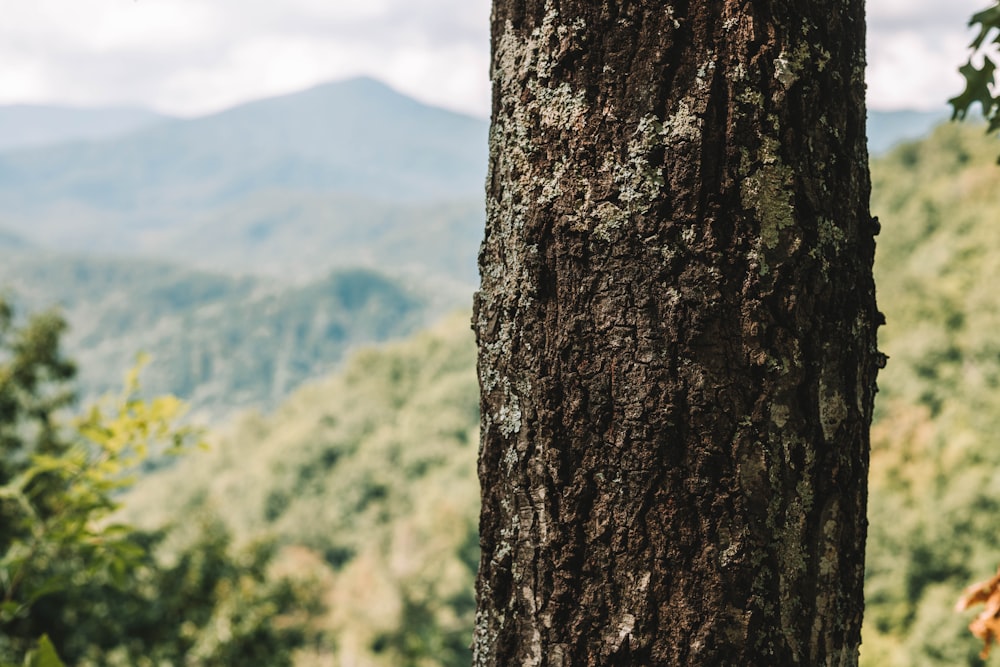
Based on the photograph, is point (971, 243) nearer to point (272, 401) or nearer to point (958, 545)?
point (958, 545)

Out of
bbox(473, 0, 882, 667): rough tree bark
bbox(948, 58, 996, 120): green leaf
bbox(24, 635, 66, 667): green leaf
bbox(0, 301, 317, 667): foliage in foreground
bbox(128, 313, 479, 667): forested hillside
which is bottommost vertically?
bbox(128, 313, 479, 667): forested hillside

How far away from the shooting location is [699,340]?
39.3 inches

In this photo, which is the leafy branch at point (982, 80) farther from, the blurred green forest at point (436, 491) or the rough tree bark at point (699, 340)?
the blurred green forest at point (436, 491)

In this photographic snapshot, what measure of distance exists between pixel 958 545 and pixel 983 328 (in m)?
10.4

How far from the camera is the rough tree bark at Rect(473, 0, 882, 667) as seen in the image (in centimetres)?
99

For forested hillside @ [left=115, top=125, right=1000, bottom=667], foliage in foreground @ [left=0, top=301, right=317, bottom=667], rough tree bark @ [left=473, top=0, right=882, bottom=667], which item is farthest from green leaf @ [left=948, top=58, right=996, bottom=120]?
forested hillside @ [left=115, top=125, right=1000, bottom=667]

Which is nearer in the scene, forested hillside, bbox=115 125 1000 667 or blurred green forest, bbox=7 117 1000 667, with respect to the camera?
blurred green forest, bbox=7 117 1000 667

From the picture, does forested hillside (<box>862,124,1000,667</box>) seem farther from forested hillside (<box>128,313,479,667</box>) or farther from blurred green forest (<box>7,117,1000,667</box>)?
forested hillside (<box>128,313,479,667</box>)

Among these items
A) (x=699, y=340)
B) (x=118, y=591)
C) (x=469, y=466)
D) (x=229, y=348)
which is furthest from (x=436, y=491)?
(x=229, y=348)

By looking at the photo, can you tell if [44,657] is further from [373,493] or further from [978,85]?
[373,493]

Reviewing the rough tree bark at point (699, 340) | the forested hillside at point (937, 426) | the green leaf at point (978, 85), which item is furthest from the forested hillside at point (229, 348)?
the rough tree bark at point (699, 340)

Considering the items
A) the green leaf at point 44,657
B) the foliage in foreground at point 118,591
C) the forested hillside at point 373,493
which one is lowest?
the forested hillside at point 373,493

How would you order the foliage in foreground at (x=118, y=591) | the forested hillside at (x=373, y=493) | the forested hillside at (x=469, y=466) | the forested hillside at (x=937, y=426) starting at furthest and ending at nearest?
the forested hillside at (x=373, y=493)
the forested hillside at (x=469, y=466)
the forested hillside at (x=937, y=426)
the foliage in foreground at (x=118, y=591)

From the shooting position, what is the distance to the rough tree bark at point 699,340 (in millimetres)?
995
